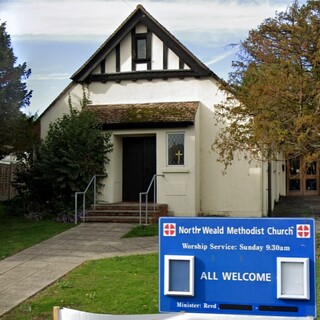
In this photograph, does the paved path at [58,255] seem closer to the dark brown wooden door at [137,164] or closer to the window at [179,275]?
the window at [179,275]

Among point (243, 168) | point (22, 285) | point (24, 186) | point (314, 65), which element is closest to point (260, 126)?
point (314, 65)

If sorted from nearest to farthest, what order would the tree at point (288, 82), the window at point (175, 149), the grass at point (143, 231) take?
the tree at point (288, 82), the grass at point (143, 231), the window at point (175, 149)

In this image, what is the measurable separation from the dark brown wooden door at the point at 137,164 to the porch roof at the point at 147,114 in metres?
1.07

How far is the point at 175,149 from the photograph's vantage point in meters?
15.8

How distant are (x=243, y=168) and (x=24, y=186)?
25.0ft

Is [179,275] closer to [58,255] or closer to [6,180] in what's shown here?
[58,255]

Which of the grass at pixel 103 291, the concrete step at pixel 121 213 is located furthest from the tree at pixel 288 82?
the concrete step at pixel 121 213

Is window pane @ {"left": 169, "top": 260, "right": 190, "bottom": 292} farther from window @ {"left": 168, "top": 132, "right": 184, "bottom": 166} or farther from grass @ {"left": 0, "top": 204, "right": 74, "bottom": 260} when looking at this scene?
window @ {"left": 168, "top": 132, "right": 184, "bottom": 166}

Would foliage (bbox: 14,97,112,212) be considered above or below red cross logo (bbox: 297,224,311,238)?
above

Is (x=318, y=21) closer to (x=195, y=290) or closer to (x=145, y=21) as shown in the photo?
(x=195, y=290)

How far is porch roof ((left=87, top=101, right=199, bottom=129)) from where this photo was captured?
50.4ft

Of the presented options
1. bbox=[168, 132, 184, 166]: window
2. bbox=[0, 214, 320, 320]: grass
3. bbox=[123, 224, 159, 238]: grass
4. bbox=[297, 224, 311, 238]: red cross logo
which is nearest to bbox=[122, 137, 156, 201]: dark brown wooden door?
bbox=[168, 132, 184, 166]: window

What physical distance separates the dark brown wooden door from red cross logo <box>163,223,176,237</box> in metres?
12.9

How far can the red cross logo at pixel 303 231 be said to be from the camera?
3.33 meters
